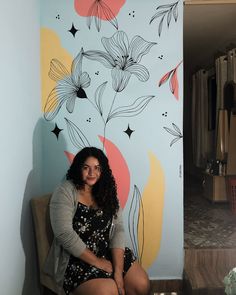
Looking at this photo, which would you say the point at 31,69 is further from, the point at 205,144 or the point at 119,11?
the point at 205,144

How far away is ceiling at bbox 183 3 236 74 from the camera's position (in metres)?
2.88

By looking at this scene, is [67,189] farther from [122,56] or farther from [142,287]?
[122,56]

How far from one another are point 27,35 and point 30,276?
1.44 m

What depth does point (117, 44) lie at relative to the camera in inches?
83.4

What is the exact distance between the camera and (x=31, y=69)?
1882 mm

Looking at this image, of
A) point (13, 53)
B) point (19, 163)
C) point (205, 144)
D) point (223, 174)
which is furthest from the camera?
point (205, 144)

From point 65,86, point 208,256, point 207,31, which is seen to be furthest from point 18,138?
point 207,31

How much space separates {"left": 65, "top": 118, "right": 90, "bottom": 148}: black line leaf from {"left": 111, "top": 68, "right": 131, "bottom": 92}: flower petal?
39 cm

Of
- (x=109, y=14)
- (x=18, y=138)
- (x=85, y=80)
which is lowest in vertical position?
(x=18, y=138)

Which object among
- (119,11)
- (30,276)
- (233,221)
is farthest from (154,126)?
(233,221)

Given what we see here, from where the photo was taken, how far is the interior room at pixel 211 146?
2.26 m

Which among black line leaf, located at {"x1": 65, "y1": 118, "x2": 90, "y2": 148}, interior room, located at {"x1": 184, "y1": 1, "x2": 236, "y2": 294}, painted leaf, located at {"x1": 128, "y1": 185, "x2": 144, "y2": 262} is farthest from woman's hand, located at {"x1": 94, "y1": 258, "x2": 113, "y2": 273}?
black line leaf, located at {"x1": 65, "y1": 118, "x2": 90, "y2": 148}

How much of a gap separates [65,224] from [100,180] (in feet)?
A: 1.14

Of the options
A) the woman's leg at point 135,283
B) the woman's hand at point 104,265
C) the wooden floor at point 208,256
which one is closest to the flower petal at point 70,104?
the woman's hand at point 104,265
